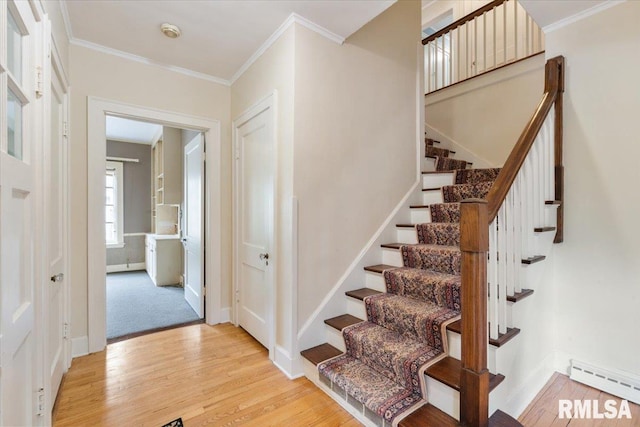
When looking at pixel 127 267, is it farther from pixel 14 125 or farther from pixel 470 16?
pixel 470 16

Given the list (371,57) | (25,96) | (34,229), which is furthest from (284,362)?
(371,57)

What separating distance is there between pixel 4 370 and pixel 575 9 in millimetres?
3602

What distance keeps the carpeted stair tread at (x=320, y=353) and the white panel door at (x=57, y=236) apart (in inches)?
61.4

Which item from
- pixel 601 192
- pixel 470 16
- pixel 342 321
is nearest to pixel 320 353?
Answer: pixel 342 321

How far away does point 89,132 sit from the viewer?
2477 mm

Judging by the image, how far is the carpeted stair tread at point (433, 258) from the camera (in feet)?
7.07

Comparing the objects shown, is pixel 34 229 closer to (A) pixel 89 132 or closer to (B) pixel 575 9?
(A) pixel 89 132

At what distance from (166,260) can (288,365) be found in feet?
11.4

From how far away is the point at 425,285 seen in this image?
2.06 metres

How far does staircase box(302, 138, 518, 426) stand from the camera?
155 centimetres

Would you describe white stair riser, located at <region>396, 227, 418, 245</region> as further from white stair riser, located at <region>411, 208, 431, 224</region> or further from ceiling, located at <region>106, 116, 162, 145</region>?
ceiling, located at <region>106, 116, 162, 145</region>

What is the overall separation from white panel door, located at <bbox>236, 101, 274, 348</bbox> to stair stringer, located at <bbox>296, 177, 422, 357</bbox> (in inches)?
14.3

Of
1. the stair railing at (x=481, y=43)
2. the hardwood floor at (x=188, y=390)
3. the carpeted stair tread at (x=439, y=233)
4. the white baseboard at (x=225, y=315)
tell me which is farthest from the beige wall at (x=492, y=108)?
the white baseboard at (x=225, y=315)

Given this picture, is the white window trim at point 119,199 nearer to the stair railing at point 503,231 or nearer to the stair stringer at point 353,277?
the stair stringer at point 353,277
